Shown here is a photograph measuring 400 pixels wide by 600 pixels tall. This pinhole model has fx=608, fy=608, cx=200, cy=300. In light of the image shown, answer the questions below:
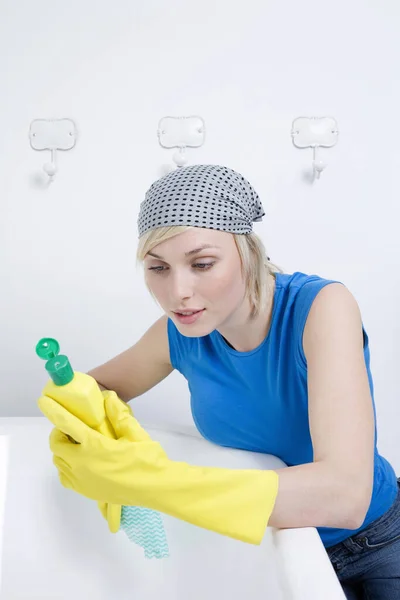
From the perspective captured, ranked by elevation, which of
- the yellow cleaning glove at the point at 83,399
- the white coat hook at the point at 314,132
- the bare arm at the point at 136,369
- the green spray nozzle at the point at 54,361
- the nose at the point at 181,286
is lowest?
the bare arm at the point at 136,369

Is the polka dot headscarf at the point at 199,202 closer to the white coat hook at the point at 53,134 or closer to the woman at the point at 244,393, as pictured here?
the woman at the point at 244,393

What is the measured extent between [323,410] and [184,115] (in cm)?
107

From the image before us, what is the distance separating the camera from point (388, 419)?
5.77 ft

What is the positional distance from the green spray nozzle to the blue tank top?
0.36m

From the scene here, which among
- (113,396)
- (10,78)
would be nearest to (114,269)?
(10,78)

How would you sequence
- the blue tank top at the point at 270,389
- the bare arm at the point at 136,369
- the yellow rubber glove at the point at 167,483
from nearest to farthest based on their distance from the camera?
the yellow rubber glove at the point at 167,483, the blue tank top at the point at 270,389, the bare arm at the point at 136,369

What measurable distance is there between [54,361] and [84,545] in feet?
1.86

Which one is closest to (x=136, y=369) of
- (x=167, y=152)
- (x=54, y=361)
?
(x=54, y=361)

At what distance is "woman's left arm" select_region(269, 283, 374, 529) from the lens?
0.78 m

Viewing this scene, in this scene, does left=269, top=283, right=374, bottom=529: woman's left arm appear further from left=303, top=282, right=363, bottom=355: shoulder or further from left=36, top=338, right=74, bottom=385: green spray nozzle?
left=36, top=338, right=74, bottom=385: green spray nozzle

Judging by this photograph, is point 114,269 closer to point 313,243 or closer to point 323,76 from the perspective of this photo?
point 313,243

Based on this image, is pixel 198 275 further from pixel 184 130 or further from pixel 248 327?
pixel 184 130

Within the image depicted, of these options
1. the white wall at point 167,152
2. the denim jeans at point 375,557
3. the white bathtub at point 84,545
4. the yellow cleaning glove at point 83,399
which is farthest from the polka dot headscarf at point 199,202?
the white wall at point 167,152

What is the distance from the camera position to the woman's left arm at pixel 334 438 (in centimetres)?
78
